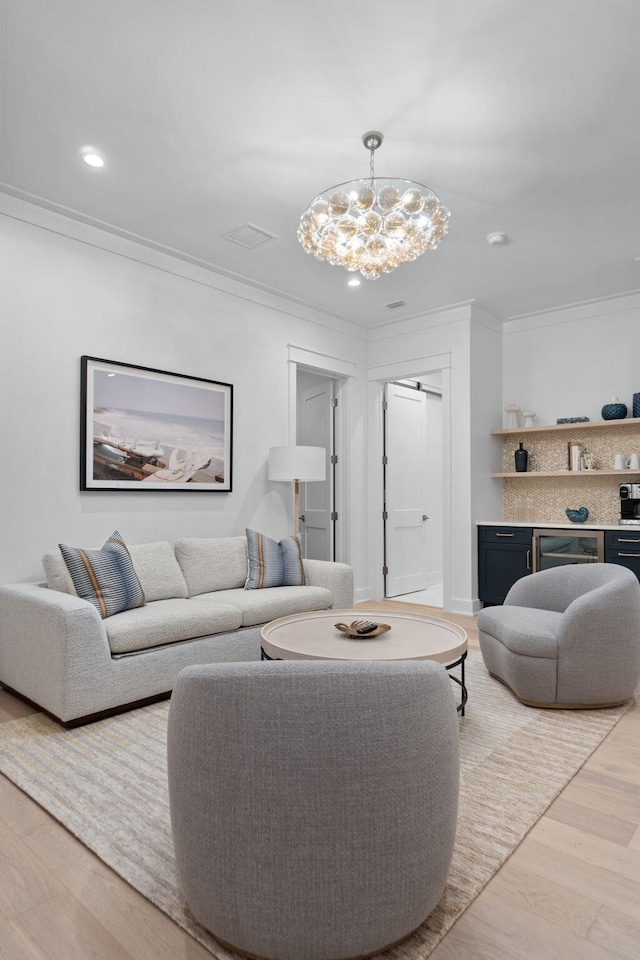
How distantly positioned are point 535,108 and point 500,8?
0.62 metres

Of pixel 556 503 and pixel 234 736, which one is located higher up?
pixel 556 503

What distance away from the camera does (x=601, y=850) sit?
1.80m

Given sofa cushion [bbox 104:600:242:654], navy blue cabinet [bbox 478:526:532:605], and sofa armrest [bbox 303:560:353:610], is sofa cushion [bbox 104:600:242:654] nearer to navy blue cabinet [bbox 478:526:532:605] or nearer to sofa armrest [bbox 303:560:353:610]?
sofa armrest [bbox 303:560:353:610]

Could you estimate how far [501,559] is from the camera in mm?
→ 5277

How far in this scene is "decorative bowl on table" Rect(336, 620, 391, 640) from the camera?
268 centimetres

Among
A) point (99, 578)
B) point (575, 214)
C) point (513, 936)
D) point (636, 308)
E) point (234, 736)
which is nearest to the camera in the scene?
point (234, 736)

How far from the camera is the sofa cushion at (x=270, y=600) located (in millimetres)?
3635

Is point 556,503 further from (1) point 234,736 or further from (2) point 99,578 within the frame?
(1) point 234,736

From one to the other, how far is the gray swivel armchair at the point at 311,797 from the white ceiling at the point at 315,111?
2.37 m

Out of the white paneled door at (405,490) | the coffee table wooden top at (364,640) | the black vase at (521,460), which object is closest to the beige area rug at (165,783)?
the coffee table wooden top at (364,640)

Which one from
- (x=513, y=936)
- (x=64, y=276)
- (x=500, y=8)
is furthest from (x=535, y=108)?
(x=513, y=936)

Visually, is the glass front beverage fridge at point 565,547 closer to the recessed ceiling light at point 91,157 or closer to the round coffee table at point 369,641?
the round coffee table at point 369,641

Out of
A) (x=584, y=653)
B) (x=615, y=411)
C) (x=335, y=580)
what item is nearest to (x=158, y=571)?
(x=335, y=580)

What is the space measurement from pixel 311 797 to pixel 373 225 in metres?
2.53
